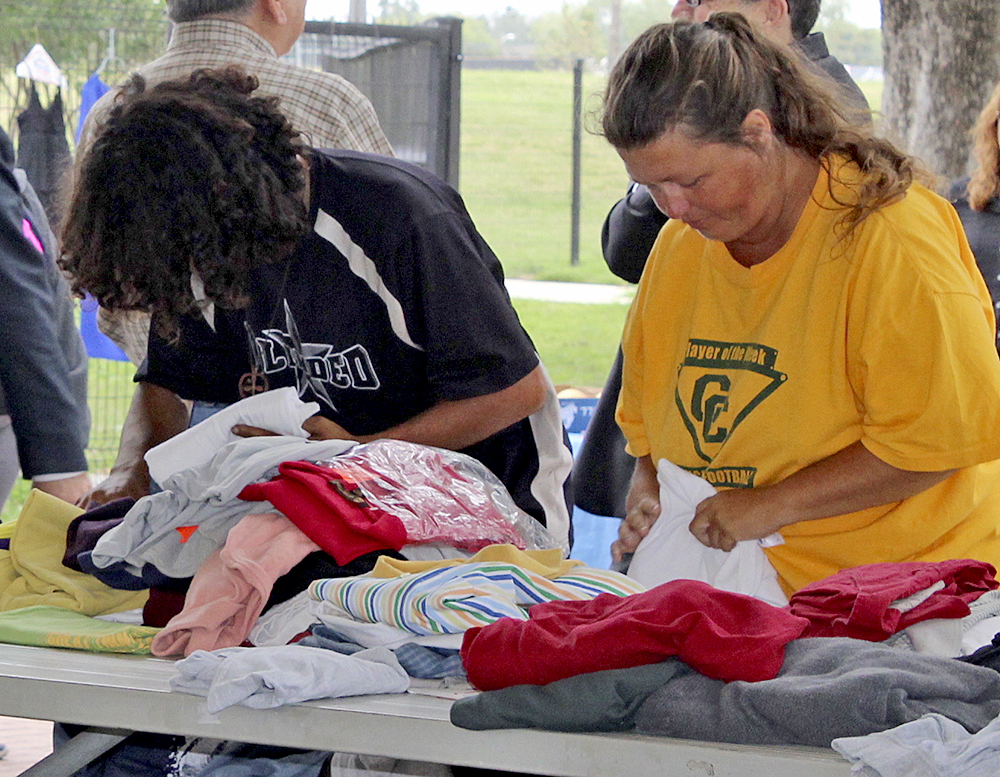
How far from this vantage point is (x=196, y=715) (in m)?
1.40

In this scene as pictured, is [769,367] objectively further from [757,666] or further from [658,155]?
[757,666]

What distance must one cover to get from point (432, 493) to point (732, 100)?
0.73 metres

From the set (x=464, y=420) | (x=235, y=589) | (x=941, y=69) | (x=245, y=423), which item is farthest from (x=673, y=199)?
(x=941, y=69)

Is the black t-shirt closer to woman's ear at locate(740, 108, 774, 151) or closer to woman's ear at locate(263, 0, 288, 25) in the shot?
woman's ear at locate(740, 108, 774, 151)

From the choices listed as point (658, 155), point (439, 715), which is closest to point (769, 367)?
point (658, 155)

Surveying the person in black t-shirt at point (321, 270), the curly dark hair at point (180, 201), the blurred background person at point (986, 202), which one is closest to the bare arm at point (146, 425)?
the person in black t-shirt at point (321, 270)

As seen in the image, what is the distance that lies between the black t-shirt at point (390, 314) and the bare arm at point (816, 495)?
332 mm

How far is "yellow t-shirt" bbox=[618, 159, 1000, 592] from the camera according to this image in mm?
1684

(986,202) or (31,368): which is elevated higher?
(986,202)

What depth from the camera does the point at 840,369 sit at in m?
1.79

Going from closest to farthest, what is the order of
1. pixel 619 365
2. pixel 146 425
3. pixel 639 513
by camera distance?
pixel 639 513
pixel 146 425
pixel 619 365

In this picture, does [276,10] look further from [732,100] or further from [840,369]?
[840,369]

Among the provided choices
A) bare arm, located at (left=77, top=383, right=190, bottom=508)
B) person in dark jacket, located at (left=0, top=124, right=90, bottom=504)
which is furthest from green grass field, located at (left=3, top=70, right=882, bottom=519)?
bare arm, located at (left=77, top=383, right=190, bottom=508)

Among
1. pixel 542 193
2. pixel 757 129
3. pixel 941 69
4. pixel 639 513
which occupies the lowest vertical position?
pixel 542 193
